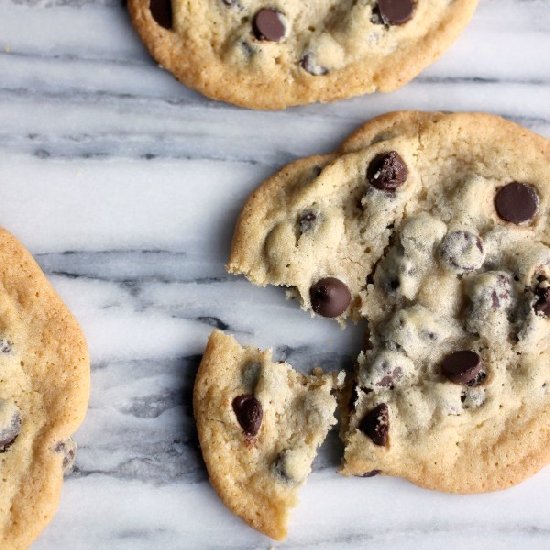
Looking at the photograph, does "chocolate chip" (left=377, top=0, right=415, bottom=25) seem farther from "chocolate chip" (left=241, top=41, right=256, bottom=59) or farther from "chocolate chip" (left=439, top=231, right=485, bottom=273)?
"chocolate chip" (left=439, top=231, right=485, bottom=273)

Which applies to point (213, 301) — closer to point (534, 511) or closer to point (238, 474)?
point (238, 474)

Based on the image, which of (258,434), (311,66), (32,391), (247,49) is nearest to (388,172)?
(311,66)

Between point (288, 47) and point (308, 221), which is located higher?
point (288, 47)

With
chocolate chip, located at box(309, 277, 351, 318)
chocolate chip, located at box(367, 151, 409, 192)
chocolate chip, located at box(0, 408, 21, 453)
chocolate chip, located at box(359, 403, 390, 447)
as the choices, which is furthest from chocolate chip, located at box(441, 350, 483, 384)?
chocolate chip, located at box(0, 408, 21, 453)

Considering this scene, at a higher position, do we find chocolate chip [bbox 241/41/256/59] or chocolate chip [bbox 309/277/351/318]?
chocolate chip [bbox 241/41/256/59]

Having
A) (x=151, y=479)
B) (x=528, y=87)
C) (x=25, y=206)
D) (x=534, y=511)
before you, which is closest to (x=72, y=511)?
(x=151, y=479)

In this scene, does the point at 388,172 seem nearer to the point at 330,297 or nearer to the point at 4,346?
the point at 330,297
